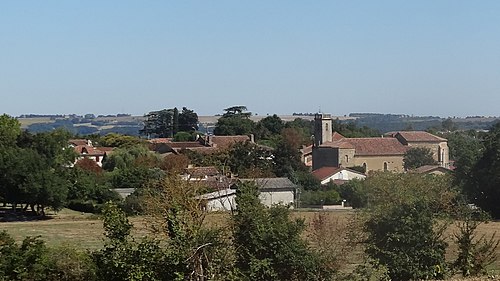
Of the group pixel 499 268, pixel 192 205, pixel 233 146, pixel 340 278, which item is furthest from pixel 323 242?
pixel 233 146

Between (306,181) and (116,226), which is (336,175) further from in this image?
(116,226)

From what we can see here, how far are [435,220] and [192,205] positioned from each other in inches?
256

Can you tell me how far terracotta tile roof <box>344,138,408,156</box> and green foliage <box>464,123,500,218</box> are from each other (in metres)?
34.3

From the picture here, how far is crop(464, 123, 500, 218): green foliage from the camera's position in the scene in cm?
4484

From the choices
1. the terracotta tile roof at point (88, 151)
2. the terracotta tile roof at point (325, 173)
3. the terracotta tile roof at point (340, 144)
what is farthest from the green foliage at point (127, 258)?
the terracotta tile roof at point (340, 144)

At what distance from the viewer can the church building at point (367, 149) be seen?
263ft

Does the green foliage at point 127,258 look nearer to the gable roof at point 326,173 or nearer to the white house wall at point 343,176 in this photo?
the white house wall at point 343,176

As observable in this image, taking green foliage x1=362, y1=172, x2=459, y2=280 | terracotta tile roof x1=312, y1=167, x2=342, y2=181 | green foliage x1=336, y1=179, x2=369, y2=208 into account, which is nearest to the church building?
terracotta tile roof x1=312, y1=167, x2=342, y2=181

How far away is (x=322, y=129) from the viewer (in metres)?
86.2

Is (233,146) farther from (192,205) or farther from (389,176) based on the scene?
(192,205)

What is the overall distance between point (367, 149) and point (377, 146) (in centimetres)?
180

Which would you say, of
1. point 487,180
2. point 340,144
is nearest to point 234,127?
point 340,144

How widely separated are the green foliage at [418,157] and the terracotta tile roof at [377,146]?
1.01 m

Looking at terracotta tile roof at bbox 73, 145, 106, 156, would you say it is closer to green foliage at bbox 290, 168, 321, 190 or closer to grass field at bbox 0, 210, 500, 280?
green foliage at bbox 290, 168, 321, 190
